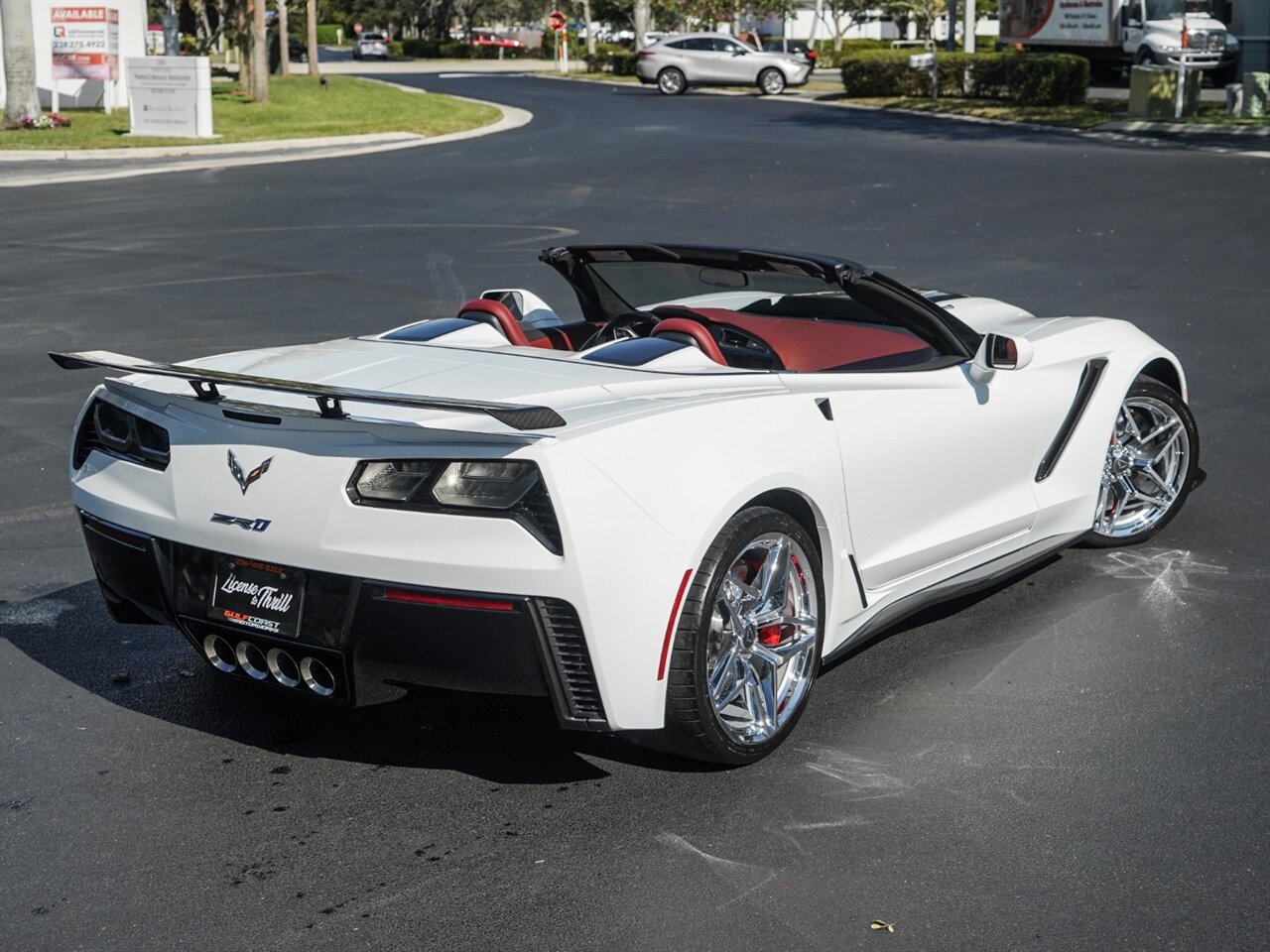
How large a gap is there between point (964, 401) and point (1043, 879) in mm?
1933

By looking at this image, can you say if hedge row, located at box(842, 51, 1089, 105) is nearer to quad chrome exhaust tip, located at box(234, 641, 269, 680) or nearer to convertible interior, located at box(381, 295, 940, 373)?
convertible interior, located at box(381, 295, 940, 373)

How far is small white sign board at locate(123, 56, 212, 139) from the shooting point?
1158 inches

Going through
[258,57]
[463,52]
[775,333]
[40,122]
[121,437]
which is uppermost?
[463,52]

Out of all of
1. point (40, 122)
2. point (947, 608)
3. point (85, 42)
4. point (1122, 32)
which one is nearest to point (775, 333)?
point (947, 608)

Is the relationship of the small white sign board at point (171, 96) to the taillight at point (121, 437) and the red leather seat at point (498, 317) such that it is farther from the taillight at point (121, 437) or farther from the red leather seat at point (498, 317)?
the taillight at point (121, 437)

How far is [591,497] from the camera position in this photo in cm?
392

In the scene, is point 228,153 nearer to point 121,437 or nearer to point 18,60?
point 18,60

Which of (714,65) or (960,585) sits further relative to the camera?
(714,65)

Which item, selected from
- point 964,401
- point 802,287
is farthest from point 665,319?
point 964,401

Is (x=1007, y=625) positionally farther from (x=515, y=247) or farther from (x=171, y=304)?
(x=515, y=247)

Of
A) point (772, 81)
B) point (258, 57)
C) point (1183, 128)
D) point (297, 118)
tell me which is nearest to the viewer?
point (1183, 128)

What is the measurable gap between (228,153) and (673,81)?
67.8 feet

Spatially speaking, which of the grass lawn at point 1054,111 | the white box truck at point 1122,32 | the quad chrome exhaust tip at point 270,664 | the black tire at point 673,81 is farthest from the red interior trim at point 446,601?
the black tire at point 673,81

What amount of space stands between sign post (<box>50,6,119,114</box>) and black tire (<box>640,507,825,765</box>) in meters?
33.6
